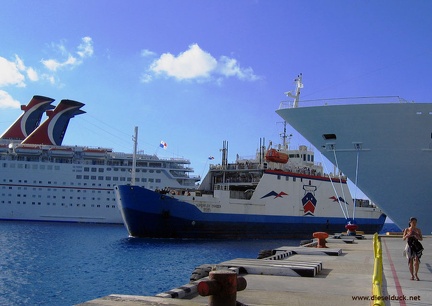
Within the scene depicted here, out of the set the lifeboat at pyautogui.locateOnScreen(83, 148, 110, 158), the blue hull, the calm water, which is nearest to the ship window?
the calm water

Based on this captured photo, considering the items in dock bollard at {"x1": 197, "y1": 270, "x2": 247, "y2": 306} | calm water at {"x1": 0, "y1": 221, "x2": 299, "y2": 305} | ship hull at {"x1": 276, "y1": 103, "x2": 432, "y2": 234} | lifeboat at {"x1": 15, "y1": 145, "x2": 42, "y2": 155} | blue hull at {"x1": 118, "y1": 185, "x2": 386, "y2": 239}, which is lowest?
calm water at {"x1": 0, "y1": 221, "x2": 299, "y2": 305}

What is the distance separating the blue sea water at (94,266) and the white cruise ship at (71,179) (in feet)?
68.2

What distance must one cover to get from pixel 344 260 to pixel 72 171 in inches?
1779

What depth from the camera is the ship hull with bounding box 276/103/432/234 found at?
51.2ft

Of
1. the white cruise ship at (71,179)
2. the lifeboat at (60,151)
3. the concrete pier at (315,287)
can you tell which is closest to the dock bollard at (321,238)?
the concrete pier at (315,287)

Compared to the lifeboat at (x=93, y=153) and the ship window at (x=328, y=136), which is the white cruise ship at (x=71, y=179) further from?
the ship window at (x=328, y=136)

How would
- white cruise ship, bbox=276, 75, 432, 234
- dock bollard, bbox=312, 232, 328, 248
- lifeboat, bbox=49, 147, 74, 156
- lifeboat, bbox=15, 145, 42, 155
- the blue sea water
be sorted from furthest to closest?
1. lifeboat, bbox=49, 147, 74, 156
2. lifeboat, bbox=15, 145, 42, 155
3. white cruise ship, bbox=276, 75, 432, 234
4. the blue sea water
5. dock bollard, bbox=312, 232, 328, 248

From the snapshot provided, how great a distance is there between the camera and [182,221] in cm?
2970

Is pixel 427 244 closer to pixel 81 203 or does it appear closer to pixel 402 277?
pixel 402 277

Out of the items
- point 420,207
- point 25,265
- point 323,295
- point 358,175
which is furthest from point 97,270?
point 323,295

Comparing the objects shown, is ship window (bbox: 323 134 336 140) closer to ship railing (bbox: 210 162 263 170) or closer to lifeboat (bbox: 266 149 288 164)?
lifeboat (bbox: 266 149 288 164)

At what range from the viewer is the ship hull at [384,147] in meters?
15.6

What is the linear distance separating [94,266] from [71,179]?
3408 centimetres

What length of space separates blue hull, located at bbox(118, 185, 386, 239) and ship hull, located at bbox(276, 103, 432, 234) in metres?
13.8
